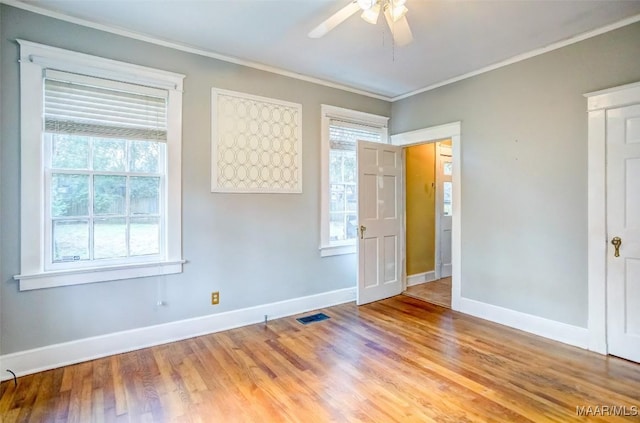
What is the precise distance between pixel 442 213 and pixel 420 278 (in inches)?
44.5

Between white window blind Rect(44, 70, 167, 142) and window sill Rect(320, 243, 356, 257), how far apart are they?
211cm

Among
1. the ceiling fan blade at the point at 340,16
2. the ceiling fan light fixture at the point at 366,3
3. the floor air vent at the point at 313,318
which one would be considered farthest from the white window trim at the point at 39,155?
the ceiling fan light fixture at the point at 366,3

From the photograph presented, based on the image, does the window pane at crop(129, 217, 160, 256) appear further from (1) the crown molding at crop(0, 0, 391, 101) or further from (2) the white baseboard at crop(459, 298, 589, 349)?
(2) the white baseboard at crop(459, 298, 589, 349)

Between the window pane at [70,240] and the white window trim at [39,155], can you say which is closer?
the white window trim at [39,155]

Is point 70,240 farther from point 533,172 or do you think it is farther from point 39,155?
point 533,172

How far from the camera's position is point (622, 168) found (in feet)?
8.67

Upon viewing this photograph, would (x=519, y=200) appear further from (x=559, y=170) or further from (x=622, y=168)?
(x=622, y=168)

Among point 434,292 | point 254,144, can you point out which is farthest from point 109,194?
point 434,292

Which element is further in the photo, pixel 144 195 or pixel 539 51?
pixel 539 51

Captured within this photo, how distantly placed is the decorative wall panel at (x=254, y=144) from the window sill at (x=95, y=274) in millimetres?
859

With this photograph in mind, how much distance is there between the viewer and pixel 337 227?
4.23 m

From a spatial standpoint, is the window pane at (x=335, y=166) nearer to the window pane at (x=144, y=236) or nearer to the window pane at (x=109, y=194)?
the window pane at (x=144, y=236)

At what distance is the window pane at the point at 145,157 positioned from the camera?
288cm

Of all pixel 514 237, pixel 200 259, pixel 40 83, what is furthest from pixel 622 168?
pixel 40 83
